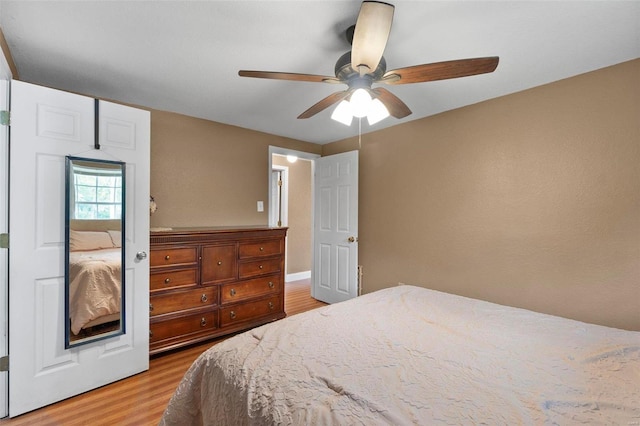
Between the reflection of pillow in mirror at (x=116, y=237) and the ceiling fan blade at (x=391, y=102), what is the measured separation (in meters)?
2.04

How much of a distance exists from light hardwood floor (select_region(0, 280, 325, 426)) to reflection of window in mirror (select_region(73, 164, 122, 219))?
3.97 feet

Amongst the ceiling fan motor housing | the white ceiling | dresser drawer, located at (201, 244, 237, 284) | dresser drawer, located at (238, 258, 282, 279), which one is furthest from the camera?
dresser drawer, located at (238, 258, 282, 279)

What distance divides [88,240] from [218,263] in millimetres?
1033

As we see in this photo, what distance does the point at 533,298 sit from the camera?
2.33m

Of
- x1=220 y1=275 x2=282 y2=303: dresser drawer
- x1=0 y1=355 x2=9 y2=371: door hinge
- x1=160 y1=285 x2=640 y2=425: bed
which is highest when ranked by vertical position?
x1=160 y1=285 x2=640 y2=425: bed

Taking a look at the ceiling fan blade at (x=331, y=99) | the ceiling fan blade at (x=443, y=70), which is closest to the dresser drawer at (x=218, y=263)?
the ceiling fan blade at (x=331, y=99)

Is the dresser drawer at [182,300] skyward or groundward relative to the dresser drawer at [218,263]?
groundward

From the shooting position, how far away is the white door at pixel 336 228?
3.61m

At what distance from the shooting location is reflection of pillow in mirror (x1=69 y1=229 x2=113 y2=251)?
1.92 meters

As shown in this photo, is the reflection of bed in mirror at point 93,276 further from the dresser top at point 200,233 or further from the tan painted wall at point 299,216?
the tan painted wall at point 299,216

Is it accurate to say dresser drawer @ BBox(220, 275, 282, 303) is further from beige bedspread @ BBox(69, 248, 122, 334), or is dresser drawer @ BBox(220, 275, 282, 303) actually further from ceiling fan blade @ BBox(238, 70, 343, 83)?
ceiling fan blade @ BBox(238, 70, 343, 83)

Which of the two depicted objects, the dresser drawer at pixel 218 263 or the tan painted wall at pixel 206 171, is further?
the tan painted wall at pixel 206 171

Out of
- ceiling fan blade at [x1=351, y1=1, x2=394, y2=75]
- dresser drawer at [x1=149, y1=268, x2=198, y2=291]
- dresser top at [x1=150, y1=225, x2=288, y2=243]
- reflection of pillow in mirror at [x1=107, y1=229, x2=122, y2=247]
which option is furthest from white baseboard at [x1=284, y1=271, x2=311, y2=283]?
ceiling fan blade at [x1=351, y1=1, x2=394, y2=75]

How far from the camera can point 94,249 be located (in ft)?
6.59
